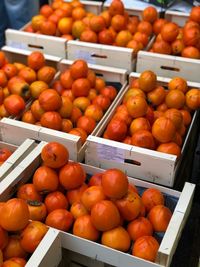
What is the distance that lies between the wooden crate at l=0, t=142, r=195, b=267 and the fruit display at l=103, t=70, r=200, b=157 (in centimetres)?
23

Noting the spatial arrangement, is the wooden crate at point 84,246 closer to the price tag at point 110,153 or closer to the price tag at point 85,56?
the price tag at point 110,153

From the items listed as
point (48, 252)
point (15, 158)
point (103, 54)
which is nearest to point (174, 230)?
point (48, 252)

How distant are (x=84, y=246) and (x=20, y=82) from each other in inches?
37.9

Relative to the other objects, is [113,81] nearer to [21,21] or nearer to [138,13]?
[138,13]

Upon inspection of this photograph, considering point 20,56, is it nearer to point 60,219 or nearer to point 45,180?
point 45,180

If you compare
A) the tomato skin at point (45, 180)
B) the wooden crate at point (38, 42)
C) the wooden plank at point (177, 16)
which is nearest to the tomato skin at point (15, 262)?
the tomato skin at point (45, 180)

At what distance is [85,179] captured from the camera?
1573 millimetres

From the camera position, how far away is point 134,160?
1.63m

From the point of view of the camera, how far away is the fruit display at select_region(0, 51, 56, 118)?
185 cm

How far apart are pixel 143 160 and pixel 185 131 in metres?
0.35

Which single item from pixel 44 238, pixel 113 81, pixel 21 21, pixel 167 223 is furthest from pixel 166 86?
pixel 21 21

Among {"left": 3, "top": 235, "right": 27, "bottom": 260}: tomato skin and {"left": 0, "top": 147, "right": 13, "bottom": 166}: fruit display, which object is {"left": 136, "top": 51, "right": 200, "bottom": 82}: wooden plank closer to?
{"left": 0, "top": 147, "right": 13, "bottom": 166}: fruit display

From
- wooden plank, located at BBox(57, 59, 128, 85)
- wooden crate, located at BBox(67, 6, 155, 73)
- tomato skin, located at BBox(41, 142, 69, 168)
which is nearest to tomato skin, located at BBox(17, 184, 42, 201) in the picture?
tomato skin, located at BBox(41, 142, 69, 168)

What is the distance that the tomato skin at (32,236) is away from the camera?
1.21 m
